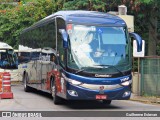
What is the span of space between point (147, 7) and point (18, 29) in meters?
15.3

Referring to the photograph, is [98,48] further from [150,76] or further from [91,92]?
[150,76]

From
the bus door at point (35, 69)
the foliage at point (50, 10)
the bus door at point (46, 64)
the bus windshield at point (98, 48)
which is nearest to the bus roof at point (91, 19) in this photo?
the bus windshield at point (98, 48)

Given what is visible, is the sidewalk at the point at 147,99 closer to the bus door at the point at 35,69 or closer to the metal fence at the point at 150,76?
the metal fence at the point at 150,76

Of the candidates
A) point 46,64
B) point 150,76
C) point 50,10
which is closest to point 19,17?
point 50,10

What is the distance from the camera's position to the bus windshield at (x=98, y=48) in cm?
1500

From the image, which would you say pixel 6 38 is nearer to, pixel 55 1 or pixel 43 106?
pixel 55 1

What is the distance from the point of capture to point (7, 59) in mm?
31469

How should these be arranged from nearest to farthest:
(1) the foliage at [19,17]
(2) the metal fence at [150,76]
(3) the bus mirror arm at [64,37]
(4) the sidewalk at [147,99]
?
(3) the bus mirror arm at [64,37] < (4) the sidewalk at [147,99] < (2) the metal fence at [150,76] < (1) the foliage at [19,17]

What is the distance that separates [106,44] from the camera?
15.3 metres

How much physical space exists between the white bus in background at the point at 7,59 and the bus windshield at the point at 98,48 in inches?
644

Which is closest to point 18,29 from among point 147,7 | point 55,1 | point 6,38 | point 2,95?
point 6,38

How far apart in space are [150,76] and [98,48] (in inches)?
272

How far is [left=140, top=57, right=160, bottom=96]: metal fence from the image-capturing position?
2108 centimetres

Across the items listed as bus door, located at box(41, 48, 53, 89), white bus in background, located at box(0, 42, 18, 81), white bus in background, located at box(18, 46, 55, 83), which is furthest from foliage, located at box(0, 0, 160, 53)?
bus door, located at box(41, 48, 53, 89)
